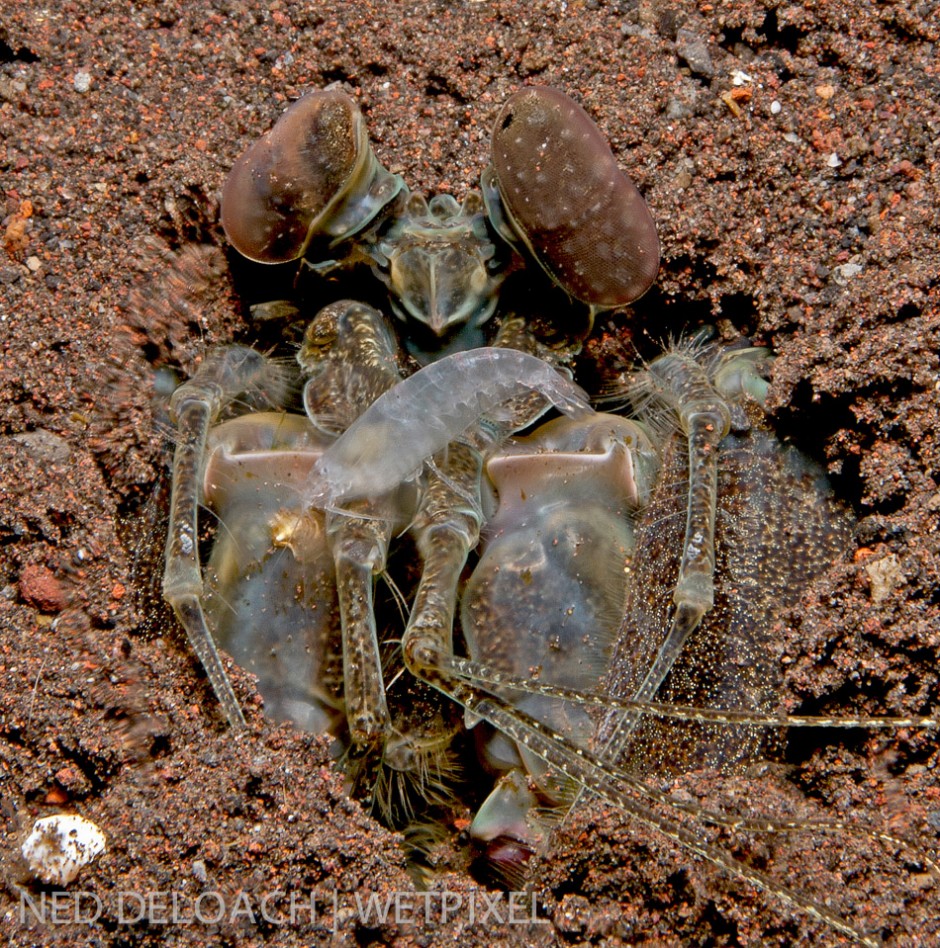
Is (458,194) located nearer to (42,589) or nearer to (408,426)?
(408,426)

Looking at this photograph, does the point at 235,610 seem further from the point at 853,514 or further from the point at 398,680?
the point at 853,514

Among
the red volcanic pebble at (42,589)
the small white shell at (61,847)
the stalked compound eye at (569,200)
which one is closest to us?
the small white shell at (61,847)

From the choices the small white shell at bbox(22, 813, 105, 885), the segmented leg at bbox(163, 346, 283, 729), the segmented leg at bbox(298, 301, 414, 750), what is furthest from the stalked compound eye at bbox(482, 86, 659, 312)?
the small white shell at bbox(22, 813, 105, 885)

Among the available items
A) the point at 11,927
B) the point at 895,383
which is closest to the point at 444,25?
the point at 895,383

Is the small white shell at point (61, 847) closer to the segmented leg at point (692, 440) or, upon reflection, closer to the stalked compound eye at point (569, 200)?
the segmented leg at point (692, 440)

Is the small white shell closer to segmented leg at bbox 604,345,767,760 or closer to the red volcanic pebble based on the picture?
the red volcanic pebble

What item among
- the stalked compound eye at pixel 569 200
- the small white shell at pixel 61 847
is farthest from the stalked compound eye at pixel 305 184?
the small white shell at pixel 61 847

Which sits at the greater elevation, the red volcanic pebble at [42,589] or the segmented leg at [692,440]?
the segmented leg at [692,440]
